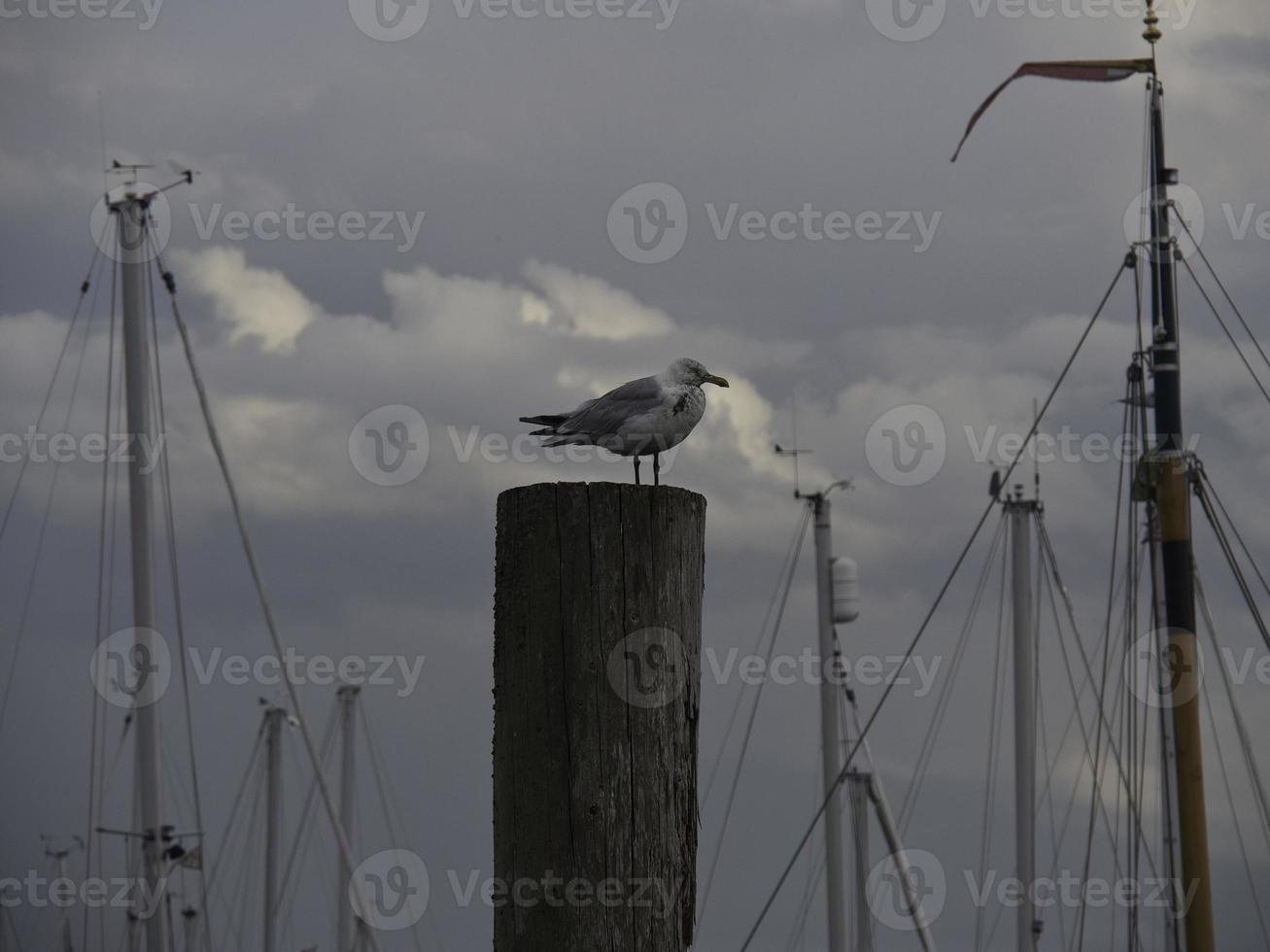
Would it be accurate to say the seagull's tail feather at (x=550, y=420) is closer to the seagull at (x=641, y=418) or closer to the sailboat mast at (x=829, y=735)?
the seagull at (x=641, y=418)

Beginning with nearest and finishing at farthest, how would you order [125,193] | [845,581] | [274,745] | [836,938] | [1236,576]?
1. [1236,576]
2. [125,193]
3. [836,938]
4. [845,581]
5. [274,745]

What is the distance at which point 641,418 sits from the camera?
7.89 metres

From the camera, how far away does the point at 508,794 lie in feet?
17.0

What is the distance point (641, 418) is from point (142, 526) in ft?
59.0

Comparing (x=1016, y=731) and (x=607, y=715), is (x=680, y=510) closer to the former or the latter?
(x=607, y=715)

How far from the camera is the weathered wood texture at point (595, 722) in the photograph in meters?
5.05

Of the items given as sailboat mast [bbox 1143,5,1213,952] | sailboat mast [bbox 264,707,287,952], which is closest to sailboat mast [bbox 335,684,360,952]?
sailboat mast [bbox 264,707,287,952]

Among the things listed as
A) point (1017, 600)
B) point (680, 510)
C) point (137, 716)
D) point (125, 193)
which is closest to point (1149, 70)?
point (1017, 600)

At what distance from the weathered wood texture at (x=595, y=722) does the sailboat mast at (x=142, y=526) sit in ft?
61.5

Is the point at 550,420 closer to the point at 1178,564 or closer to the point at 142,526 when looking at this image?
the point at 1178,564

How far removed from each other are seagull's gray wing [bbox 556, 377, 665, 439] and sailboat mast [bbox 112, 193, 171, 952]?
16.6m

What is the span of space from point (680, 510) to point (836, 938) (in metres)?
25.6

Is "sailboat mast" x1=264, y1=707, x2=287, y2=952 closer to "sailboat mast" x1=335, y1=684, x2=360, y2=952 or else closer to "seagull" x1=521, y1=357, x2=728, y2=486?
"sailboat mast" x1=335, y1=684, x2=360, y2=952

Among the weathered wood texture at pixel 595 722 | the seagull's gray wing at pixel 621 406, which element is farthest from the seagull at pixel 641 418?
the weathered wood texture at pixel 595 722
